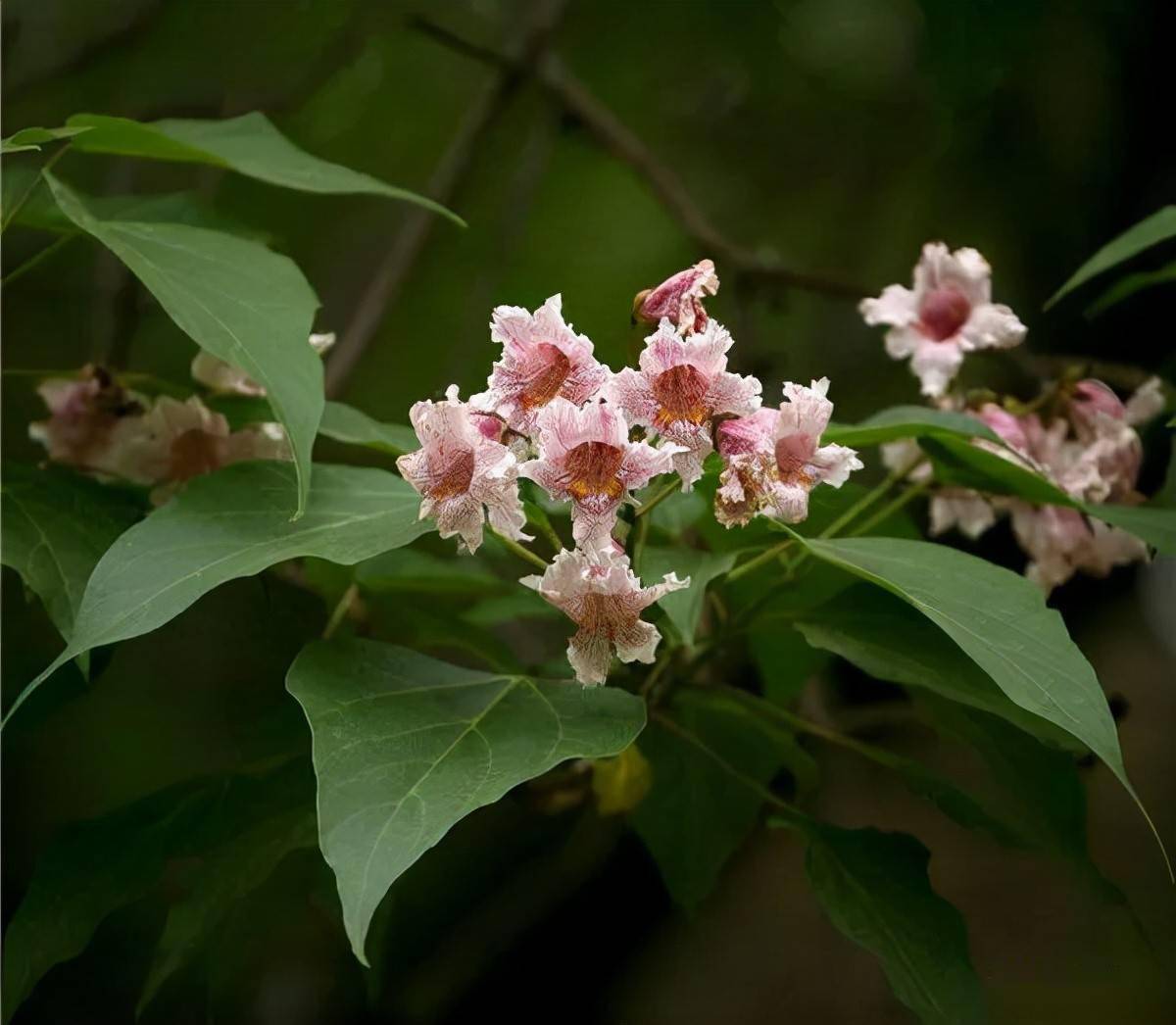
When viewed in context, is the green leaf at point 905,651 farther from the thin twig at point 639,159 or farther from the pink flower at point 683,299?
the thin twig at point 639,159

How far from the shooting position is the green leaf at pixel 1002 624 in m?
0.51

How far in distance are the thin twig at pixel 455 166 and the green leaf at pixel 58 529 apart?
1.66 ft

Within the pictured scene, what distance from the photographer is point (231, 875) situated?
690 mm

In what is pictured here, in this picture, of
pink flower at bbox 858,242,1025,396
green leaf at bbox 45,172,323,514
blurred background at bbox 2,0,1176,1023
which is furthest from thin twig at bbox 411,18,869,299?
green leaf at bbox 45,172,323,514

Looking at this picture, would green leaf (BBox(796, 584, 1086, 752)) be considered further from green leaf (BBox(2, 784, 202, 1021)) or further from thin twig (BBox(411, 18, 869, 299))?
thin twig (BBox(411, 18, 869, 299))

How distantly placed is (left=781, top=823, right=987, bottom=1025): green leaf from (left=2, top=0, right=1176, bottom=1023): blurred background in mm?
287

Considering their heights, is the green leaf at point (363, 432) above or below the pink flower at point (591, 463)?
below

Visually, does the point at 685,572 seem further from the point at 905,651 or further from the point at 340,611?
the point at 340,611

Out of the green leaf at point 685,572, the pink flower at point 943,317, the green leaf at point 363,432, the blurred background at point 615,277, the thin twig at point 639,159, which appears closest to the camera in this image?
the green leaf at point 685,572

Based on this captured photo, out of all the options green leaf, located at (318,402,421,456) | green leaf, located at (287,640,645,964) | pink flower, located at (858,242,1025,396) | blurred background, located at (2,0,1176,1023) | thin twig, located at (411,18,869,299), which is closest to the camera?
green leaf, located at (287,640,645,964)

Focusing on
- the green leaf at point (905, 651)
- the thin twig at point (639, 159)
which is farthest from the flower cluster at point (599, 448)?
the thin twig at point (639, 159)

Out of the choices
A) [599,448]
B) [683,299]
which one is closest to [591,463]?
[599,448]

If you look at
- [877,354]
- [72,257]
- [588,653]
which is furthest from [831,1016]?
[72,257]

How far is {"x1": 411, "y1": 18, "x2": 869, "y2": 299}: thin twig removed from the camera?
1.17 m
